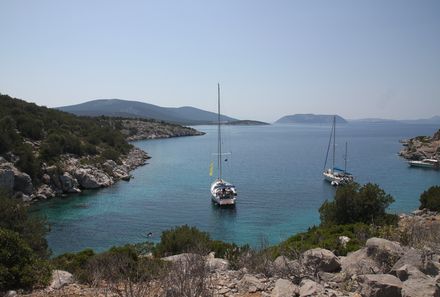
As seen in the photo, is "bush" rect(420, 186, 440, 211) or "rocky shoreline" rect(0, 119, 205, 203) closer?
"bush" rect(420, 186, 440, 211)

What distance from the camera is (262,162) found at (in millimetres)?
83000

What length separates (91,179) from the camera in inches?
2122

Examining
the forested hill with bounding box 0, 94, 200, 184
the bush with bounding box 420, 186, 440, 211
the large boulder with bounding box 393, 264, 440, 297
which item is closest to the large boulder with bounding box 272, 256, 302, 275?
the large boulder with bounding box 393, 264, 440, 297

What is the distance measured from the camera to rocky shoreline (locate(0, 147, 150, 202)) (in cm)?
4438

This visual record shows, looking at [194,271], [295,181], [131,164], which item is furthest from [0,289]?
[131,164]

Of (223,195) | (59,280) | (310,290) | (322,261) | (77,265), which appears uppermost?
(310,290)

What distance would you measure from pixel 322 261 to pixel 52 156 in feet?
169

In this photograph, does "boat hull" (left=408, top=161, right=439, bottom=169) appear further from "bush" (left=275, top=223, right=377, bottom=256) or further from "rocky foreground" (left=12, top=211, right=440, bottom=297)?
"rocky foreground" (left=12, top=211, right=440, bottom=297)

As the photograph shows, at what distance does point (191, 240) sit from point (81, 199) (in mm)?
32565

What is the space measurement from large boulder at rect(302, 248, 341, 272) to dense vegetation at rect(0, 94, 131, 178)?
44.7m

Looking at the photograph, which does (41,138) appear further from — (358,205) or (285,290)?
(285,290)

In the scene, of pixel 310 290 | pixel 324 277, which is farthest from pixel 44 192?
pixel 310 290

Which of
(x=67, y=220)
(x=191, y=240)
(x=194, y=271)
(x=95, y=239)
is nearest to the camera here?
(x=194, y=271)

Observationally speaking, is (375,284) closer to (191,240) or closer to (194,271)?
(194,271)
